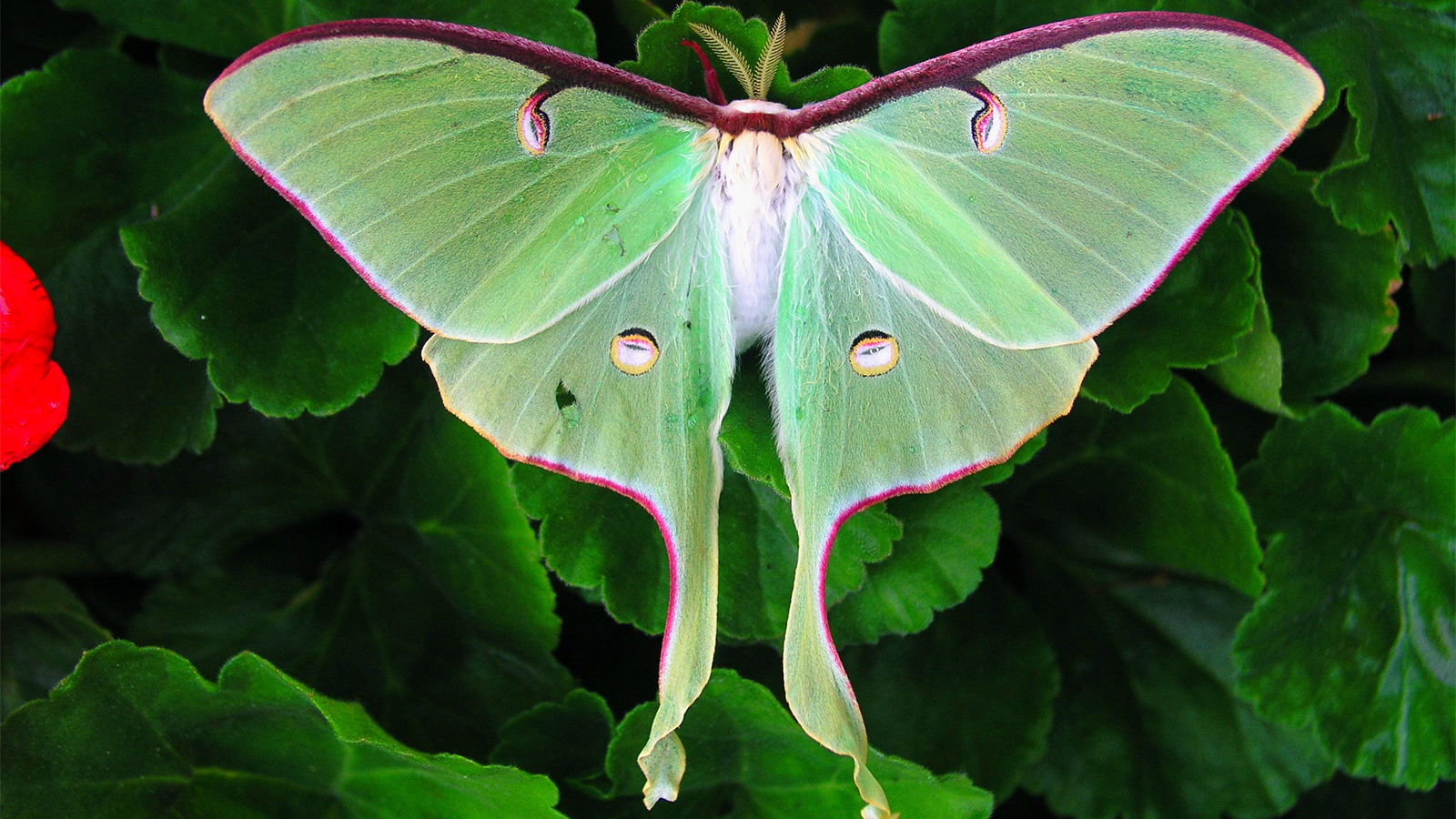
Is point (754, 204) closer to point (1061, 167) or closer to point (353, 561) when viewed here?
point (1061, 167)

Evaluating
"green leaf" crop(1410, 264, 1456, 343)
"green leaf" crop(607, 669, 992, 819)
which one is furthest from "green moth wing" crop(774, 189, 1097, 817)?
"green leaf" crop(1410, 264, 1456, 343)

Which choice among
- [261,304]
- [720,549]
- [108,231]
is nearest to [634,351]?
[720,549]

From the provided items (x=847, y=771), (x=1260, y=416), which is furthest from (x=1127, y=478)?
(x=847, y=771)

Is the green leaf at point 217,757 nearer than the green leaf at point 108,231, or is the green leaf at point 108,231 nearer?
the green leaf at point 217,757

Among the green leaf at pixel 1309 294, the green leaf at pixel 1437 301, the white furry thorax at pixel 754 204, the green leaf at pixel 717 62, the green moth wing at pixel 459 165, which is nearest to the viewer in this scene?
the green moth wing at pixel 459 165

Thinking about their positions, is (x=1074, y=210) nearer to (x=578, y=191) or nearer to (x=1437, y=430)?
(x=578, y=191)

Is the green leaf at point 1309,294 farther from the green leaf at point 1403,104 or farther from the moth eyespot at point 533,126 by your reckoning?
the moth eyespot at point 533,126

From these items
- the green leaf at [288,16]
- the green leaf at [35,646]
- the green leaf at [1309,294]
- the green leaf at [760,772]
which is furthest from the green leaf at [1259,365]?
the green leaf at [35,646]
